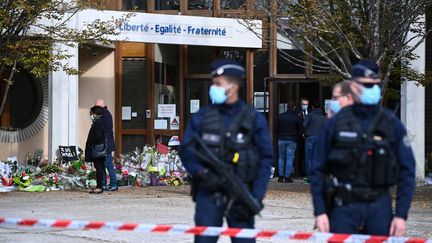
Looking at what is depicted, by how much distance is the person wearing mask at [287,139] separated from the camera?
18031mm

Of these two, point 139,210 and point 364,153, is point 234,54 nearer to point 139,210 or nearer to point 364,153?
point 139,210

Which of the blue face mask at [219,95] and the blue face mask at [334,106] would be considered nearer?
the blue face mask at [219,95]

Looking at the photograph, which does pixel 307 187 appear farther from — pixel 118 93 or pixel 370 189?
pixel 370 189

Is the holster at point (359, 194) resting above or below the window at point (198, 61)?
below

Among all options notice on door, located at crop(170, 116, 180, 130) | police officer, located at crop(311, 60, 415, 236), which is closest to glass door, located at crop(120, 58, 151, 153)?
notice on door, located at crop(170, 116, 180, 130)

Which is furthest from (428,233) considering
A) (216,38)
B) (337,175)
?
(216,38)

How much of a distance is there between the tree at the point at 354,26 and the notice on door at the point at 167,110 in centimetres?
534

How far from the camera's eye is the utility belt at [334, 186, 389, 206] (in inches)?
217

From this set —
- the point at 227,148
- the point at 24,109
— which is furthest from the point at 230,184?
the point at 24,109

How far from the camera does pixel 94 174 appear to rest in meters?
16.5

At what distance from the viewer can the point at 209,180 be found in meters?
5.70

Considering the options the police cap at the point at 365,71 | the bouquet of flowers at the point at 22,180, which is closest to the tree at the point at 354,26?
the bouquet of flowers at the point at 22,180

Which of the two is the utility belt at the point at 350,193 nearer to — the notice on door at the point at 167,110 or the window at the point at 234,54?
the window at the point at 234,54

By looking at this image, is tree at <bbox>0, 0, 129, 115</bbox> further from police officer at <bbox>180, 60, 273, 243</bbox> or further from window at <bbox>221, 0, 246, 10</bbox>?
police officer at <bbox>180, 60, 273, 243</bbox>
